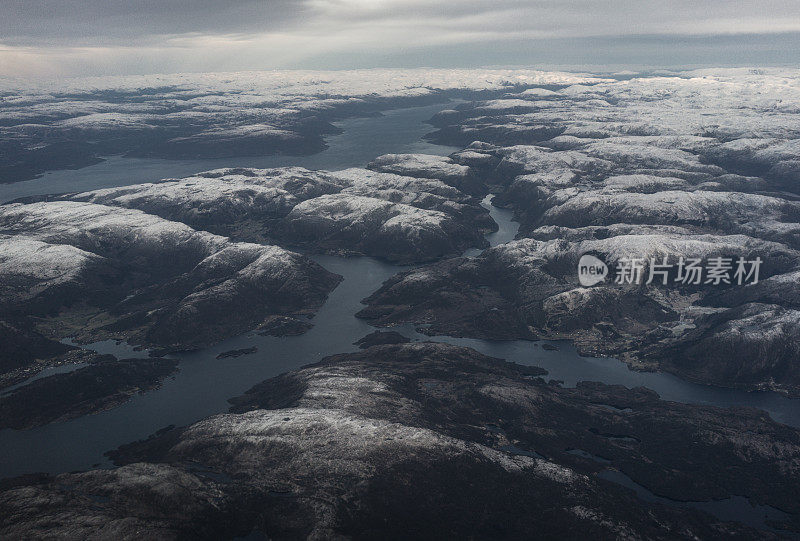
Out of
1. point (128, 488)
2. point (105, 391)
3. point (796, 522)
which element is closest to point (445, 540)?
point (128, 488)

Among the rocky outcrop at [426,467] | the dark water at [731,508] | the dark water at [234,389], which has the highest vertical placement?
the rocky outcrop at [426,467]

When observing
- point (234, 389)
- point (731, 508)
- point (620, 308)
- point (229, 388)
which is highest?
point (620, 308)

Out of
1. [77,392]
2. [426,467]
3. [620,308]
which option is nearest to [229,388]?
[77,392]

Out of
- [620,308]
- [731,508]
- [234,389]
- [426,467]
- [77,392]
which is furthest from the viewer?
[620,308]

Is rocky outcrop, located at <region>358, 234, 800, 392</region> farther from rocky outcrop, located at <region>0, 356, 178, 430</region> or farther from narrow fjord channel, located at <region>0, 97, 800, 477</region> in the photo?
rocky outcrop, located at <region>0, 356, 178, 430</region>

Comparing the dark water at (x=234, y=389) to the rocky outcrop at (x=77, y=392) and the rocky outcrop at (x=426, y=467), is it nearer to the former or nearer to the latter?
the rocky outcrop at (x=77, y=392)

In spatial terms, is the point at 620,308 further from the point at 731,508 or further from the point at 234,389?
the point at 234,389

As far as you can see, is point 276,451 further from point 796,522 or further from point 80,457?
point 796,522

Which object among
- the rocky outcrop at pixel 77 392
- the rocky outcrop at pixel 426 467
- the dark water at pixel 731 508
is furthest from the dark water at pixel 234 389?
the rocky outcrop at pixel 426 467

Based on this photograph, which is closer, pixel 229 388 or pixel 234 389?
pixel 234 389

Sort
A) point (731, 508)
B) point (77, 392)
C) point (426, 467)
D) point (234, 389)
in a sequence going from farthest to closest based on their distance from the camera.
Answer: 1. point (234, 389)
2. point (77, 392)
3. point (731, 508)
4. point (426, 467)
